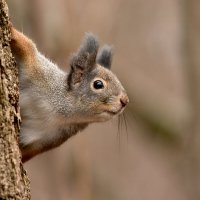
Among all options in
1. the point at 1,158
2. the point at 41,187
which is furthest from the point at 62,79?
the point at 41,187

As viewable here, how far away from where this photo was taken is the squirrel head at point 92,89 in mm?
4250

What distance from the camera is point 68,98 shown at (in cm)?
430

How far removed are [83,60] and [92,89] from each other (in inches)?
8.1

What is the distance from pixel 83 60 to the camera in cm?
430

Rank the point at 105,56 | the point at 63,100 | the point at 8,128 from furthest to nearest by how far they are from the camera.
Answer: the point at 105,56
the point at 63,100
the point at 8,128

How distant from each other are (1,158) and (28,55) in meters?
0.99

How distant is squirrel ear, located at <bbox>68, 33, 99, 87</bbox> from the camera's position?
425 cm

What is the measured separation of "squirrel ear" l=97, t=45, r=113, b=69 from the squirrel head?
17 cm

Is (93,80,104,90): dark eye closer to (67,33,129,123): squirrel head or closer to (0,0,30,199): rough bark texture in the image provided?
(67,33,129,123): squirrel head

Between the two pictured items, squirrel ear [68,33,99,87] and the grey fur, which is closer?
the grey fur

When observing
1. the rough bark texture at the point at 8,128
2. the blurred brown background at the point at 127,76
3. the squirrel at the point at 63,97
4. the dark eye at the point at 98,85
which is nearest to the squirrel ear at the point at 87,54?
the squirrel at the point at 63,97

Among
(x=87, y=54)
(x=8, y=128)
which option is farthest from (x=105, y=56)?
(x=8, y=128)

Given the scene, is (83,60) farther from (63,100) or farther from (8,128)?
(8,128)

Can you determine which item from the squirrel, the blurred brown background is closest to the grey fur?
the squirrel
